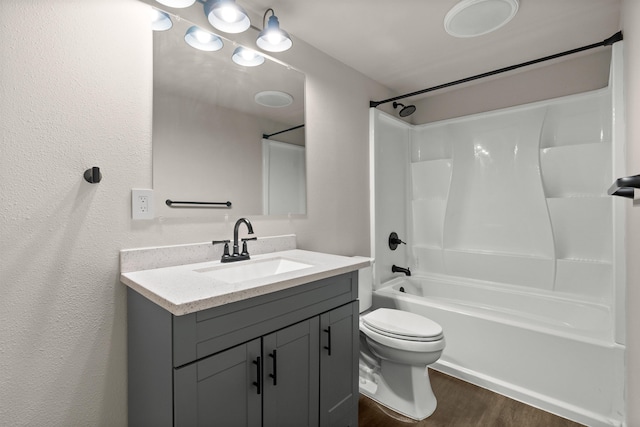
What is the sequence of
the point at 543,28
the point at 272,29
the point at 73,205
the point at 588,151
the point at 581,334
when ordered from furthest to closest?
the point at 588,151
the point at 543,28
the point at 581,334
the point at 272,29
the point at 73,205

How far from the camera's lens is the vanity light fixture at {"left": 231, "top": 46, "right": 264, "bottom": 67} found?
163cm

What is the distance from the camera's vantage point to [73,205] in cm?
112

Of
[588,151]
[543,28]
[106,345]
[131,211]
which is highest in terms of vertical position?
[543,28]

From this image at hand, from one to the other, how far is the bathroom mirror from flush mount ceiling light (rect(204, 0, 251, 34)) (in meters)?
0.14

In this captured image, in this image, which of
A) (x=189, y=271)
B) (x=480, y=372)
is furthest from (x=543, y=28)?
(x=189, y=271)

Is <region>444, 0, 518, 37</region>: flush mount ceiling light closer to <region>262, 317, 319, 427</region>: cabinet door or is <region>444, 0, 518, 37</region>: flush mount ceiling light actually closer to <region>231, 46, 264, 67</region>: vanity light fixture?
<region>231, 46, 264, 67</region>: vanity light fixture

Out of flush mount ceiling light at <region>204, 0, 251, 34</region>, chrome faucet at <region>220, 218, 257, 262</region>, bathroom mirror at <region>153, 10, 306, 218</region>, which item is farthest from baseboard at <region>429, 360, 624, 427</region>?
flush mount ceiling light at <region>204, 0, 251, 34</region>

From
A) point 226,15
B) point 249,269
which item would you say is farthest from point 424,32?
point 249,269

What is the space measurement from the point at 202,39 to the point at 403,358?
197 centimetres

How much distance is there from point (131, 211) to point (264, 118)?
2.93ft

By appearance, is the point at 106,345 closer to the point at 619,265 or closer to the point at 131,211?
the point at 131,211

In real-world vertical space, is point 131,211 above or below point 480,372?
above

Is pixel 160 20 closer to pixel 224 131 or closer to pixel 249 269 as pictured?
pixel 224 131

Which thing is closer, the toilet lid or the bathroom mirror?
the bathroom mirror
